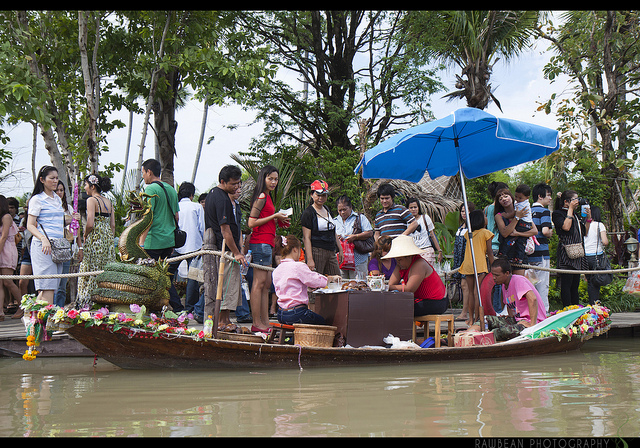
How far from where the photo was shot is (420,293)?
6.39 m

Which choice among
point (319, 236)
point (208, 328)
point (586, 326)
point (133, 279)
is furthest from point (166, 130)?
point (586, 326)

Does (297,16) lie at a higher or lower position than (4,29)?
higher

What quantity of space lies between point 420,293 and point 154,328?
281 centimetres

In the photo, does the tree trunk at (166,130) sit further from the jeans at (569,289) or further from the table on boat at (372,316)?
the jeans at (569,289)

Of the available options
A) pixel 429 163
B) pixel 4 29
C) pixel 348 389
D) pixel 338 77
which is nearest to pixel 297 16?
pixel 338 77

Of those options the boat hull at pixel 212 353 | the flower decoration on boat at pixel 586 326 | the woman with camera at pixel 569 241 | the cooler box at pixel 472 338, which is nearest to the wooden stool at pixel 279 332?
the boat hull at pixel 212 353

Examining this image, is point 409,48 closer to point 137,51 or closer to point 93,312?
point 137,51

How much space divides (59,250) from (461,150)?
5067mm

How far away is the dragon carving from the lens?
5531 millimetres

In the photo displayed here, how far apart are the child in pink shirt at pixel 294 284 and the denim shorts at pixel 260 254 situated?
508mm

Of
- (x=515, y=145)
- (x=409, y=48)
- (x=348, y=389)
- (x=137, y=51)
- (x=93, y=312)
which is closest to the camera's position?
(x=348, y=389)

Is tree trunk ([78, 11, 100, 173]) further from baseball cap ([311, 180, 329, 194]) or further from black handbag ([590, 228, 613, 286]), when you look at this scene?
black handbag ([590, 228, 613, 286])

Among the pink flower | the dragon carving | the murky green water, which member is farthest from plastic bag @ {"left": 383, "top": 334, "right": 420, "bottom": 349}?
the pink flower

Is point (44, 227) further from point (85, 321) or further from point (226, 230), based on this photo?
point (226, 230)
